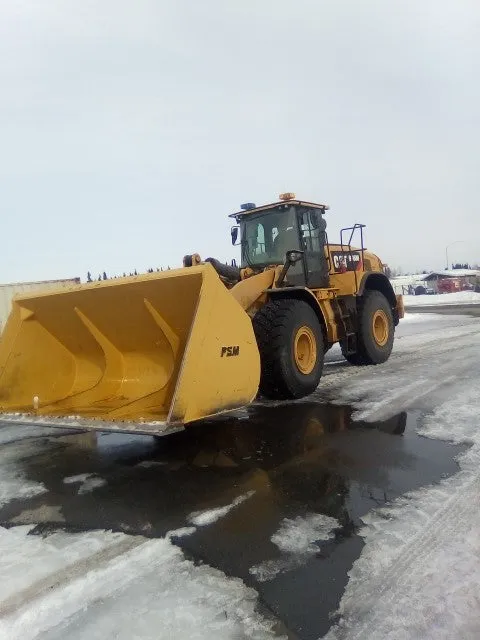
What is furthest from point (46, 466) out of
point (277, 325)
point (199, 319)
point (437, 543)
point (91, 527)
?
point (437, 543)

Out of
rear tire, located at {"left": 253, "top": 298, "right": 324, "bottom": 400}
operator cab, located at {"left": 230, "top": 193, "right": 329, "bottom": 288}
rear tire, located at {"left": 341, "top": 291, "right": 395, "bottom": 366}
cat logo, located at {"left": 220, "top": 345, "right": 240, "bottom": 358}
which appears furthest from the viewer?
rear tire, located at {"left": 341, "top": 291, "right": 395, "bottom": 366}

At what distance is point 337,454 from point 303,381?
1.78 meters

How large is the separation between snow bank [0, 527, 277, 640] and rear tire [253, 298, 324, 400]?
2.97 meters

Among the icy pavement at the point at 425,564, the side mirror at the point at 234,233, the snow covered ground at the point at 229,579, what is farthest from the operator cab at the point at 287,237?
the snow covered ground at the point at 229,579

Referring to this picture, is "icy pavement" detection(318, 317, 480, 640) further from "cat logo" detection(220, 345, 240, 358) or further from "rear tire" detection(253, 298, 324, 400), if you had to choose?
"cat logo" detection(220, 345, 240, 358)

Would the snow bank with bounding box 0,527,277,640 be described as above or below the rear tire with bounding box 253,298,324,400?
below

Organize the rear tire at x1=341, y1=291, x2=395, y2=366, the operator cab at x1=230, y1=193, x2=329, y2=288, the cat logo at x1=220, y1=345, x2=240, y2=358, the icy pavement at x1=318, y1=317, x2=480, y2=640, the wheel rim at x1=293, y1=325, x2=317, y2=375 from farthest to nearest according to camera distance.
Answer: the rear tire at x1=341, y1=291, x2=395, y2=366, the operator cab at x1=230, y1=193, x2=329, y2=288, the wheel rim at x1=293, y1=325, x2=317, y2=375, the cat logo at x1=220, y1=345, x2=240, y2=358, the icy pavement at x1=318, y1=317, x2=480, y2=640

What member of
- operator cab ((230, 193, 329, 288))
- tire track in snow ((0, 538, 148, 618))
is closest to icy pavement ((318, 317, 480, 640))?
tire track in snow ((0, 538, 148, 618))

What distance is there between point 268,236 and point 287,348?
2.35 metres

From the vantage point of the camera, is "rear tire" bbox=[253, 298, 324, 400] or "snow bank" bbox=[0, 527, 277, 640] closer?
"snow bank" bbox=[0, 527, 277, 640]

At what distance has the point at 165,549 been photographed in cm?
293

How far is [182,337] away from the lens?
5.11m

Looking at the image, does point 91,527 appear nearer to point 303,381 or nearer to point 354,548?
point 354,548

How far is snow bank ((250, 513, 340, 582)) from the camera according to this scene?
2684mm
